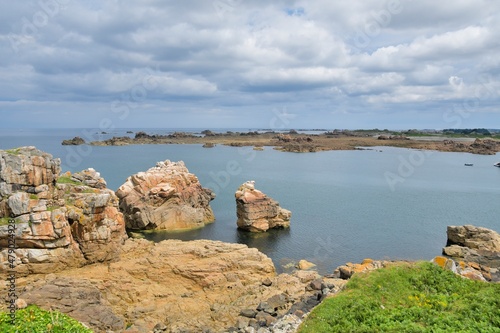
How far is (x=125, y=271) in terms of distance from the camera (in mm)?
27328

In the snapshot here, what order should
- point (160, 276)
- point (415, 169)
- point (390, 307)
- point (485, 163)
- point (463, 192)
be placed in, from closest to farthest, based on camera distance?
point (390, 307)
point (160, 276)
point (463, 192)
point (415, 169)
point (485, 163)

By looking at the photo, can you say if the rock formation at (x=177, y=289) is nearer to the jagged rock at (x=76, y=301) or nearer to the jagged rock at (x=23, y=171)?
the jagged rock at (x=76, y=301)

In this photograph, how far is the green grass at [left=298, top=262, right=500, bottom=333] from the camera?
15273mm

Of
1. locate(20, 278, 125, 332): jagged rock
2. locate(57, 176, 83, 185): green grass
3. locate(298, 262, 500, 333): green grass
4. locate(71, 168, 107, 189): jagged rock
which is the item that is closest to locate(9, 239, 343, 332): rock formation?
locate(20, 278, 125, 332): jagged rock

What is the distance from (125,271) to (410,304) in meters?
18.5

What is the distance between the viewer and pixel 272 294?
83.6 feet

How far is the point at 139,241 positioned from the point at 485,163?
367 feet

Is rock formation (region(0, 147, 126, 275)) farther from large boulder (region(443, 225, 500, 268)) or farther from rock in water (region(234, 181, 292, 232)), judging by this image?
large boulder (region(443, 225, 500, 268))

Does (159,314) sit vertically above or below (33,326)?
below

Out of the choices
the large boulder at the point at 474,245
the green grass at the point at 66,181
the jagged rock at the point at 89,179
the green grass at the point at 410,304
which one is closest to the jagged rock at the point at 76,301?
the green grass at the point at 410,304

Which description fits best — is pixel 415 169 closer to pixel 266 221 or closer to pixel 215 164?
pixel 215 164

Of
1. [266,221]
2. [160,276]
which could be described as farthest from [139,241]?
[266,221]

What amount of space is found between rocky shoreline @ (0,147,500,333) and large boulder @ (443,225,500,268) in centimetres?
25

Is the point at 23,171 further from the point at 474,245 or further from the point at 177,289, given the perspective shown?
the point at 474,245
